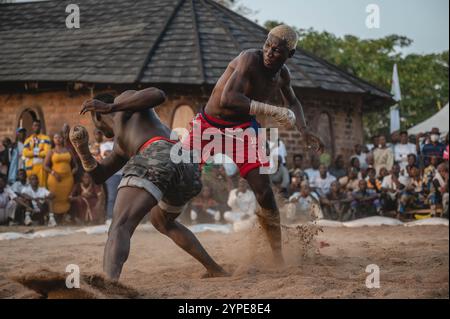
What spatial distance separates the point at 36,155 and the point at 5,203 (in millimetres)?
1319

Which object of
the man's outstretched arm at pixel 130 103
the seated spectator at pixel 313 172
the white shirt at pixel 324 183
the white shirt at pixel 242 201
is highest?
the man's outstretched arm at pixel 130 103

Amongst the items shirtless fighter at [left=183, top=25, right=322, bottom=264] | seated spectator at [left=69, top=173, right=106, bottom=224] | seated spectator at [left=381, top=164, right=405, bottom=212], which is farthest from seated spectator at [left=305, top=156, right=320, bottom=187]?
shirtless fighter at [left=183, top=25, right=322, bottom=264]

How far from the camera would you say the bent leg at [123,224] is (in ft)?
13.4

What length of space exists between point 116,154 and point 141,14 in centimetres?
1285

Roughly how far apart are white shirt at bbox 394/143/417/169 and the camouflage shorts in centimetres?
906

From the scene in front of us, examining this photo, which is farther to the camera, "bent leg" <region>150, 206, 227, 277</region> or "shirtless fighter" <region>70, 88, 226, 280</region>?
"bent leg" <region>150, 206, 227, 277</region>

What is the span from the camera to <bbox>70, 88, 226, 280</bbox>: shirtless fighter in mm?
4262

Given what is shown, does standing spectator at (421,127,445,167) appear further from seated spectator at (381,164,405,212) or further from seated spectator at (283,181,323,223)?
seated spectator at (283,181,323,223)

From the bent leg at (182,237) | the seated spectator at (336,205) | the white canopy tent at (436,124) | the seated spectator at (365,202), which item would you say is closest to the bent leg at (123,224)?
the bent leg at (182,237)

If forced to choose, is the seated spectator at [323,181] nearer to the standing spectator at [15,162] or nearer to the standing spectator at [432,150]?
the standing spectator at [432,150]

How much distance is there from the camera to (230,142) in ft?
17.7

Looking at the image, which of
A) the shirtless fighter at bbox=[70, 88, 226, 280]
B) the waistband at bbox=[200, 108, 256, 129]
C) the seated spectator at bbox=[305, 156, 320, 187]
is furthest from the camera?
the seated spectator at bbox=[305, 156, 320, 187]

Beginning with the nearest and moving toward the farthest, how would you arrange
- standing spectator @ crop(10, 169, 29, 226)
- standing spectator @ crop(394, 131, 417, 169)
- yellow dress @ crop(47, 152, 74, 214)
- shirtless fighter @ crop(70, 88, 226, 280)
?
shirtless fighter @ crop(70, 88, 226, 280) < standing spectator @ crop(10, 169, 29, 226) < yellow dress @ crop(47, 152, 74, 214) < standing spectator @ crop(394, 131, 417, 169)

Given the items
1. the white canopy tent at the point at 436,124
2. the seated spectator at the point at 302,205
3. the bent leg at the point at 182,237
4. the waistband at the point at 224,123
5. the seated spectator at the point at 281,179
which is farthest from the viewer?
the white canopy tent at the point at 436,124
